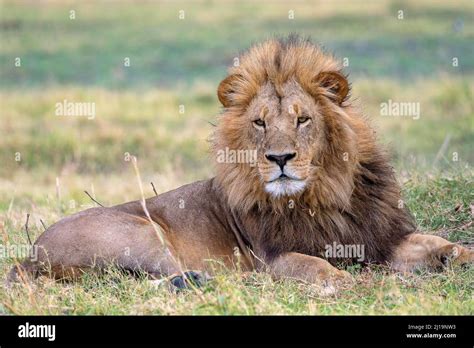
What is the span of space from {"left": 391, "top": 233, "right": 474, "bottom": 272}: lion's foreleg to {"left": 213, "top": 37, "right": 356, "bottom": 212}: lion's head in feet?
1.48

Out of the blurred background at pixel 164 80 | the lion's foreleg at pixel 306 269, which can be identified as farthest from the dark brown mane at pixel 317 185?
the blurred background at pixel 164 80

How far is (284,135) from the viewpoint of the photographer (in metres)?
5.52

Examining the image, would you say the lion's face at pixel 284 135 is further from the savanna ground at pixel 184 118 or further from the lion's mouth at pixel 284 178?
the savanna ground at pixel 184 118

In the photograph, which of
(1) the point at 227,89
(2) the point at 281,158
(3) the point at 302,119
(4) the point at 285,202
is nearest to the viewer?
(2) the point at 281,158

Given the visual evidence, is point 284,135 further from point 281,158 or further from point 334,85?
point 334,85

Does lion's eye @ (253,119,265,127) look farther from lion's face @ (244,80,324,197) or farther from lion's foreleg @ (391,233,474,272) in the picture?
lion's foreleg @ (391,233,474,272)

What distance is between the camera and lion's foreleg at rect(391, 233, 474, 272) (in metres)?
5.77

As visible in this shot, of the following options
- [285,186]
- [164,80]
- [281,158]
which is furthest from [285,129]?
[164,80]

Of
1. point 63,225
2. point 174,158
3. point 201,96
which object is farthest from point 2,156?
point 63,225

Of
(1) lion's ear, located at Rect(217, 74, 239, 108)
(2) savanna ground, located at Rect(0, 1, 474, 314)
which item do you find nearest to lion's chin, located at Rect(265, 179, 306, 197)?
(2) savanna ground, located at Rect(0, 1, 474, 314)

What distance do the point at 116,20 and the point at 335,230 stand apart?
15488 millimetres

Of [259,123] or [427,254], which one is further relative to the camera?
[427,254]

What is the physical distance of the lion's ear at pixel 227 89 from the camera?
5898mm

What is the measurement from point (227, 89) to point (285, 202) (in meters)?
0.70
